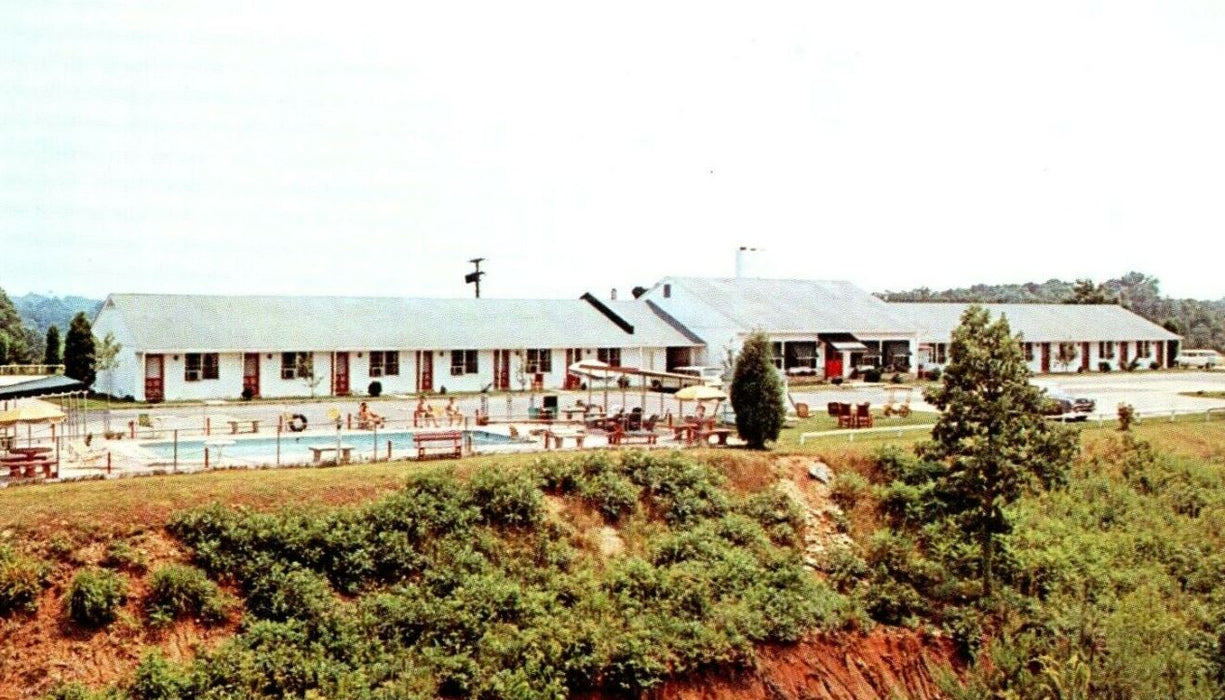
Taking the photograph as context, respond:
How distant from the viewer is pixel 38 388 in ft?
81.5

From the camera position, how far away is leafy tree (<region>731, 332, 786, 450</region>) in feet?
84.5

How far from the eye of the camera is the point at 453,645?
658 inches

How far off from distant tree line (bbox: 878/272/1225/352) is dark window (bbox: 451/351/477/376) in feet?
146

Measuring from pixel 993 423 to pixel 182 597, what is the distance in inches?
578

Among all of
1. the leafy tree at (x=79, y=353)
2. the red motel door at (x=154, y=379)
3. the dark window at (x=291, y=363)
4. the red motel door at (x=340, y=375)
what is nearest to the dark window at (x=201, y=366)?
the red motel door at (x=154, y=379)

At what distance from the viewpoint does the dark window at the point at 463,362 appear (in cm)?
4450

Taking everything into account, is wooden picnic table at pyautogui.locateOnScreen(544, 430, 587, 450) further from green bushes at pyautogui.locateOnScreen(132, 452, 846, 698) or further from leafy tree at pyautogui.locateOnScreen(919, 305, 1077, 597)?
leafy tree at pyautogui.locateOnScreen(919, 305, 1077, 597)

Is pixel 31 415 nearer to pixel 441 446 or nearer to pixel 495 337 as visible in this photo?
pixel 441 446

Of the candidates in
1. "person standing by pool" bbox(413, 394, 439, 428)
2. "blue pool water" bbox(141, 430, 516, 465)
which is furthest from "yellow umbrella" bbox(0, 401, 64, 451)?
"person standing by pool" bbox(413, 394, 439, 428)

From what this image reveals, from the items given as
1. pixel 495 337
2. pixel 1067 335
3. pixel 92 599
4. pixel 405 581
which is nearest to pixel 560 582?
pixel 405 581

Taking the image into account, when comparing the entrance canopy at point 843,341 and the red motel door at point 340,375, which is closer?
the red motel door at point 340,375

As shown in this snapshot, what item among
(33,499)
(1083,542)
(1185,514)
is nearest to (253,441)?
(33,499)

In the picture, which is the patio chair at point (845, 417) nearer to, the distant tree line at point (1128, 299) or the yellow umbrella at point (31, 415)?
the yellow umbrella at point (31, 415)

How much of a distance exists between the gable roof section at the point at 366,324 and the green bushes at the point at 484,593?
2275 centimetres
